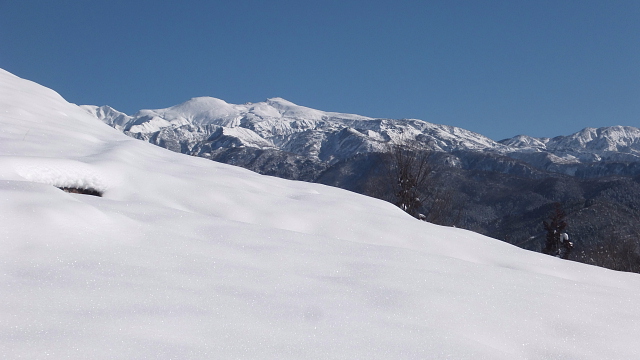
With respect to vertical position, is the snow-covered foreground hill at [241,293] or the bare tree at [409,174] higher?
the bare tree at [409,174]

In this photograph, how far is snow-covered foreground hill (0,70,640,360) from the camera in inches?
93.3

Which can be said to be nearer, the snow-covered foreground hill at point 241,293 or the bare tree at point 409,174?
the snow-covered foreground hill at point 241,293

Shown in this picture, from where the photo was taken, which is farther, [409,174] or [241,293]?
[409,174]

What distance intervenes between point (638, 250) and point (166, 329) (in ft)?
151

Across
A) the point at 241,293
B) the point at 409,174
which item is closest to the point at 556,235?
the point at 409,174

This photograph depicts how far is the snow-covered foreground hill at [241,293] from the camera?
2369mm

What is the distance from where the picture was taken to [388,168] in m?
26.0

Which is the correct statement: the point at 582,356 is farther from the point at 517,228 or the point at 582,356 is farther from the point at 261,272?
the point at 517,228

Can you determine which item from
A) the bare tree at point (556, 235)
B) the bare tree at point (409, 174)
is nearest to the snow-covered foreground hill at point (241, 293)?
the bare tree at point (409, 174)

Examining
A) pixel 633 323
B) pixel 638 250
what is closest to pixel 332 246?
pixel 633 323

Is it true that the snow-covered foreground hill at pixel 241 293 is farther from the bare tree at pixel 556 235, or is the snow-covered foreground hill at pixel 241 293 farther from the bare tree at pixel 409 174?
the bare tree at pixel 556 235

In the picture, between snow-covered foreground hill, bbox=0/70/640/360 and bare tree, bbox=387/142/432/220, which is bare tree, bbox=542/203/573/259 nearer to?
bare tree, bbox=387/142/432/220

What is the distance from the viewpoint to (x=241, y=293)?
293 cm

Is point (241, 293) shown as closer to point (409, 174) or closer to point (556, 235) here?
point (409, 174)
